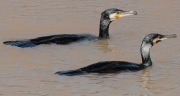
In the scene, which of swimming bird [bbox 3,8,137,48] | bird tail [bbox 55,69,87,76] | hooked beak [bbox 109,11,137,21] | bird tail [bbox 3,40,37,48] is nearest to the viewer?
bird tail [bbox 55,69,87,76]

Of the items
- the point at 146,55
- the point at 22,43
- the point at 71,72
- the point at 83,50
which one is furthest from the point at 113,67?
the point at 22,43

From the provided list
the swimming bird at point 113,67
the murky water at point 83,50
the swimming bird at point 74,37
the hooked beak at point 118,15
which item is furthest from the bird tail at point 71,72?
the hooked beak at point 118,15

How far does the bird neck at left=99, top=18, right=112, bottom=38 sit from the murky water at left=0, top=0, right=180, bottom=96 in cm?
20

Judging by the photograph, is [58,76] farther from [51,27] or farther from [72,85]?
[51,27]

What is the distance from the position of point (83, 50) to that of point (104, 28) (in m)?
1.72

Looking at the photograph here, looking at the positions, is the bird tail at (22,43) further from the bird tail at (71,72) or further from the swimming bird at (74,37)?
the bird tail at (71,72)

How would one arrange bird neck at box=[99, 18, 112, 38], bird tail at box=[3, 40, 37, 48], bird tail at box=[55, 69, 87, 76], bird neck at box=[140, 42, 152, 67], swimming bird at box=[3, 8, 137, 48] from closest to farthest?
1. bird tail at box=[55, 69, 87, 76]
2. bird neck at box=[140, 42, 152, 67]
3. bird tail at box=[3, 40, 37, 48]
4. swimming bird at box=[3, 8, 137, 48]
5. bird neck at box=[99, 18, 112, 38]

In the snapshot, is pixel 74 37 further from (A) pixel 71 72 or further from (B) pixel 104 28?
(A) pixel 71 72

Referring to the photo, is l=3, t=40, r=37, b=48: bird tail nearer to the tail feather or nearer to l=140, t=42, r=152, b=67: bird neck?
the tail feather

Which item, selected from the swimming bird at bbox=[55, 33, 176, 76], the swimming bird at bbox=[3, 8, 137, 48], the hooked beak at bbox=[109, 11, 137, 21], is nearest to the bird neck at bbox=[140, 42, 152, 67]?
the swimming bird at bbox=[55, 33, 176, 76]

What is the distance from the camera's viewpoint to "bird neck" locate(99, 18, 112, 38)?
16.6 meters

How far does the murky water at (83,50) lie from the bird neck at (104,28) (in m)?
0.20

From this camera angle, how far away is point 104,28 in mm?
16672

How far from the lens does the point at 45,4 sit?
18969 millimetres
